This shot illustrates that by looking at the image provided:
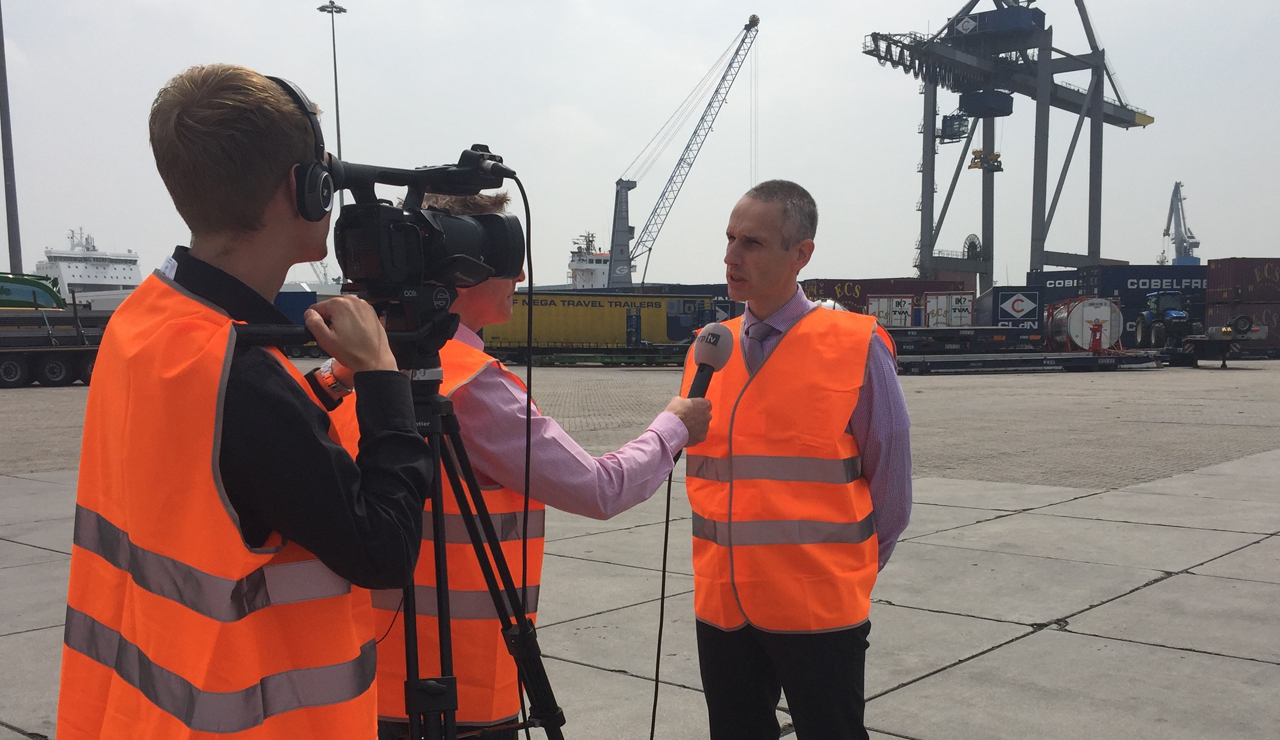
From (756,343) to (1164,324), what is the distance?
39.3 meters

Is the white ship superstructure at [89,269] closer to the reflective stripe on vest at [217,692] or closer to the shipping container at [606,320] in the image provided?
the shipping container at [606,320]

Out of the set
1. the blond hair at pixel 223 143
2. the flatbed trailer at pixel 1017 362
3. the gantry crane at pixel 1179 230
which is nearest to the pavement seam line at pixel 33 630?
the blond hair at pixel 223 143

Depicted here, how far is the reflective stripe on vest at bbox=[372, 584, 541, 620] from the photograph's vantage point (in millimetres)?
1972

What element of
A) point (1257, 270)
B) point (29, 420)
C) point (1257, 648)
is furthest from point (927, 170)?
point (1257, 648)

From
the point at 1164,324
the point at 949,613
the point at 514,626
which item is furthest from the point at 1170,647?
the point at 1164,324

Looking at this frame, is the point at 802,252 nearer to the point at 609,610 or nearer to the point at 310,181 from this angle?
the point at 310,181

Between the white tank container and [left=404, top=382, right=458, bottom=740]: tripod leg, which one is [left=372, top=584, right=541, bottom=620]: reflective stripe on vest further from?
the white tank container

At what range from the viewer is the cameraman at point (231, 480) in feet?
4.23

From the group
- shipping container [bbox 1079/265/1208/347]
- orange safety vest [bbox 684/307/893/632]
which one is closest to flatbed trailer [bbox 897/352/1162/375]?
shipping container [bbox 1079/265/1208/347]

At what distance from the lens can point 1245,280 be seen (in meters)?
38.1

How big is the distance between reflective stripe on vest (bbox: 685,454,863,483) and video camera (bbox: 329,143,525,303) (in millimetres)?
997

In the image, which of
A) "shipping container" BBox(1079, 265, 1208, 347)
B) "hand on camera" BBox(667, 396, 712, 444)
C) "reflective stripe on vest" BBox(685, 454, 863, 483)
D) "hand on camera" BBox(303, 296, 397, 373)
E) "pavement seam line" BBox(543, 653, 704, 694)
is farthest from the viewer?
"shipping container" BBox(1079, 265, 1208, 347)

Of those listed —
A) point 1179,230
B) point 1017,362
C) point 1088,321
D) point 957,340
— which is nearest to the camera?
point 1017,362

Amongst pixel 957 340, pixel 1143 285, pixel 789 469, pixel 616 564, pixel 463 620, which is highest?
pixel 1143 285
